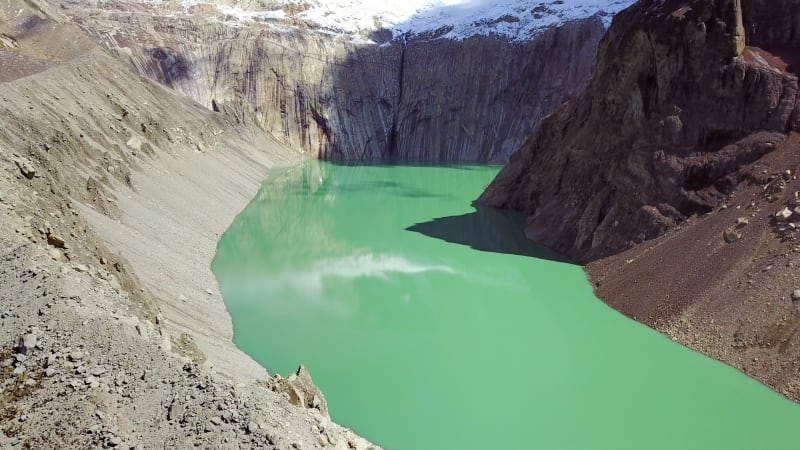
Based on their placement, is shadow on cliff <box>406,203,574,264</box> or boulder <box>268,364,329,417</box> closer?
boulder <box>268,364,329,417</box>

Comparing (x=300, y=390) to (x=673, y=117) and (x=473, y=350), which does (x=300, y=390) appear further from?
(x=673, y=117)

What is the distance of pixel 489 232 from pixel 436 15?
49067 mm

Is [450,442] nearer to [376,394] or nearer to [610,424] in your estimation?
[376,394]

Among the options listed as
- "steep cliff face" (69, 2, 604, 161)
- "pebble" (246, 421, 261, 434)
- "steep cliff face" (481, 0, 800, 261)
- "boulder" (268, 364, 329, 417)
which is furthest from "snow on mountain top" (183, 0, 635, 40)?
"pebble" (246, 421, 261, 434)

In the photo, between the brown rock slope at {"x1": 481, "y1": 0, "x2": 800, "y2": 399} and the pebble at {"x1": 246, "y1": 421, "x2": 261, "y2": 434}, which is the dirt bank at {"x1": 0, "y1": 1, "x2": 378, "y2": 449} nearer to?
the pebble at {"x1": 246, "y1": 421, "x2": 261, "y2": 434}

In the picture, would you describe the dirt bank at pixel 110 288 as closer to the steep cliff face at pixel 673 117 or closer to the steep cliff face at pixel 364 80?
the steep cliff face at pixel 673 117

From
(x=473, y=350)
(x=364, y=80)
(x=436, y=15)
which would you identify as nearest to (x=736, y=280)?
(x=473, y=350)

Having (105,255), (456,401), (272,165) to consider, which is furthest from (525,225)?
(272,165)

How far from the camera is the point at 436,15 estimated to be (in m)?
69.4

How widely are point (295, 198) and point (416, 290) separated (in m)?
18.1

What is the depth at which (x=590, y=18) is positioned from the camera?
2224 inches

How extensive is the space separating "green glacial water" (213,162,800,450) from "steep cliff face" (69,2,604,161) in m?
33.4

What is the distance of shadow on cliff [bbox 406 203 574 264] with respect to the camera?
74.2ft

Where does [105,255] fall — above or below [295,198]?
above
